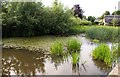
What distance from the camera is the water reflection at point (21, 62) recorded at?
454cm

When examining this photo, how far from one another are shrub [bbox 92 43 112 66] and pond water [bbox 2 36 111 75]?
123 millimetres

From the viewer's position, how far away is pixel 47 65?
16.3 ft

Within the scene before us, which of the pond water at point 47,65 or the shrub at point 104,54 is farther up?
the shrub at point 104,54

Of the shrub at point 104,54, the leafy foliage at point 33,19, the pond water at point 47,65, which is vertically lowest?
the pond water at point 47,65

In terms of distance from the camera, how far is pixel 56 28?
1054cm

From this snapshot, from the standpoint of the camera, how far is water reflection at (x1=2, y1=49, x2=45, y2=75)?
454cm

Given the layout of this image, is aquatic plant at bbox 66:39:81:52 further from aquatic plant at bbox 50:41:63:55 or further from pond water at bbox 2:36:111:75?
aquatic plant at bbox 50:41:63:55

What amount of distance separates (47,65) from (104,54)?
4.58ft

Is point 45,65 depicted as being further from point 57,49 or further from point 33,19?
point 33,19

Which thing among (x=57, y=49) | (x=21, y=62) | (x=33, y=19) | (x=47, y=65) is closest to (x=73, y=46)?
(x=57, y=49)

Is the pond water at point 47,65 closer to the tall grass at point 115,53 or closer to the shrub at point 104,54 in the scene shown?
the shrub at point 104,54

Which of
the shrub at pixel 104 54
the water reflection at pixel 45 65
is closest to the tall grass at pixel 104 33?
the water reflection at pixel 45 65

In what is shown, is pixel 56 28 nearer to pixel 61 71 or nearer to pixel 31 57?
pixel 31 57

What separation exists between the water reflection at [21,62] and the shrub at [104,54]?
1.38 metres
